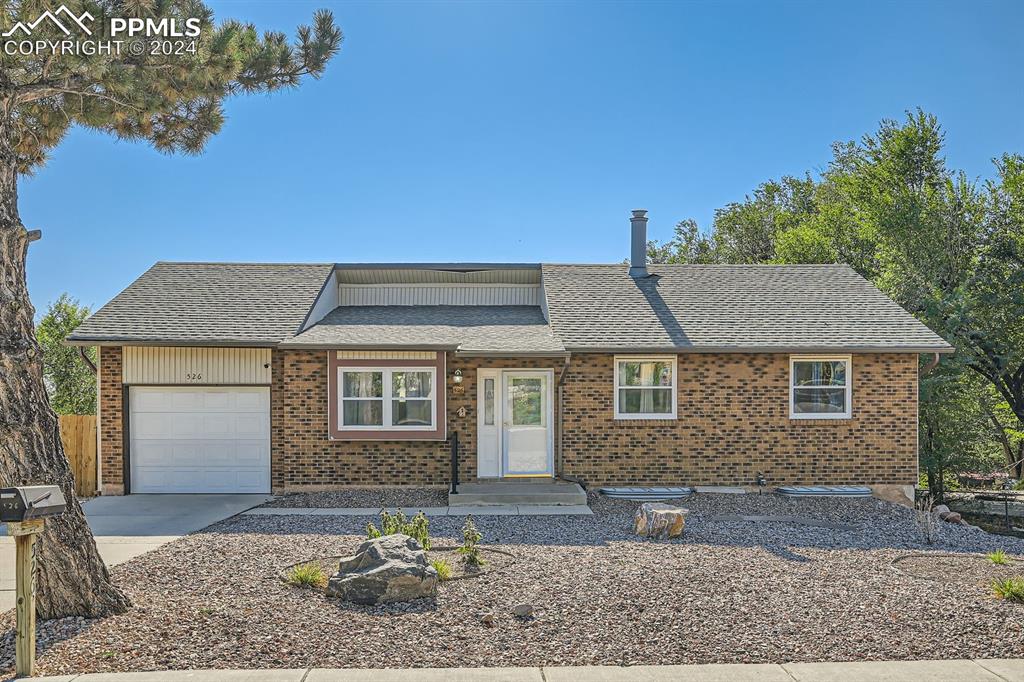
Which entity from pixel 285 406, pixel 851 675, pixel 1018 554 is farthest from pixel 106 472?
pixel 1018 554

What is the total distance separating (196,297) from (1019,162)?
67.2ft

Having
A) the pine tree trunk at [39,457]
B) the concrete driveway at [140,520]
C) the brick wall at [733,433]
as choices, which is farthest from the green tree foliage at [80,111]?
the brick wall at [733,433]

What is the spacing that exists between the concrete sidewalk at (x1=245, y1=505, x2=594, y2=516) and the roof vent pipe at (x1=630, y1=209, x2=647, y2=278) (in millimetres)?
6446

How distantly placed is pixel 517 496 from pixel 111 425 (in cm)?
708

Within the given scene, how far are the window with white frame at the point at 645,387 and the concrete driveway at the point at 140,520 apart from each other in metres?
6.23

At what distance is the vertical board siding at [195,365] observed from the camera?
509 inches

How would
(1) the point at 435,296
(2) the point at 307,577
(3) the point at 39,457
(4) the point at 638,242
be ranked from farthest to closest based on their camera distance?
(4) the point at 638,242
(1) the point at 435,296
(2) the point at 307,577
(3) the point at 39,457

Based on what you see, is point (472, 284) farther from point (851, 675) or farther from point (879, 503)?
point (851, 675)

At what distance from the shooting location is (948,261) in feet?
63.1

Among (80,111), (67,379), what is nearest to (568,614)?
(80,111)

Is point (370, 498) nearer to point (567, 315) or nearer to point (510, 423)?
point (510, 423)

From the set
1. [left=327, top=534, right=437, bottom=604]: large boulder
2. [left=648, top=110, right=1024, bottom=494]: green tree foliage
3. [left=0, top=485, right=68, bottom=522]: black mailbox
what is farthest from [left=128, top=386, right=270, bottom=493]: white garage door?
[left=648, top=110, right=1024, bottom=494]: green tree foliage

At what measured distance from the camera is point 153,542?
905 cm

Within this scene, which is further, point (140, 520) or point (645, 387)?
point (645, 387)
